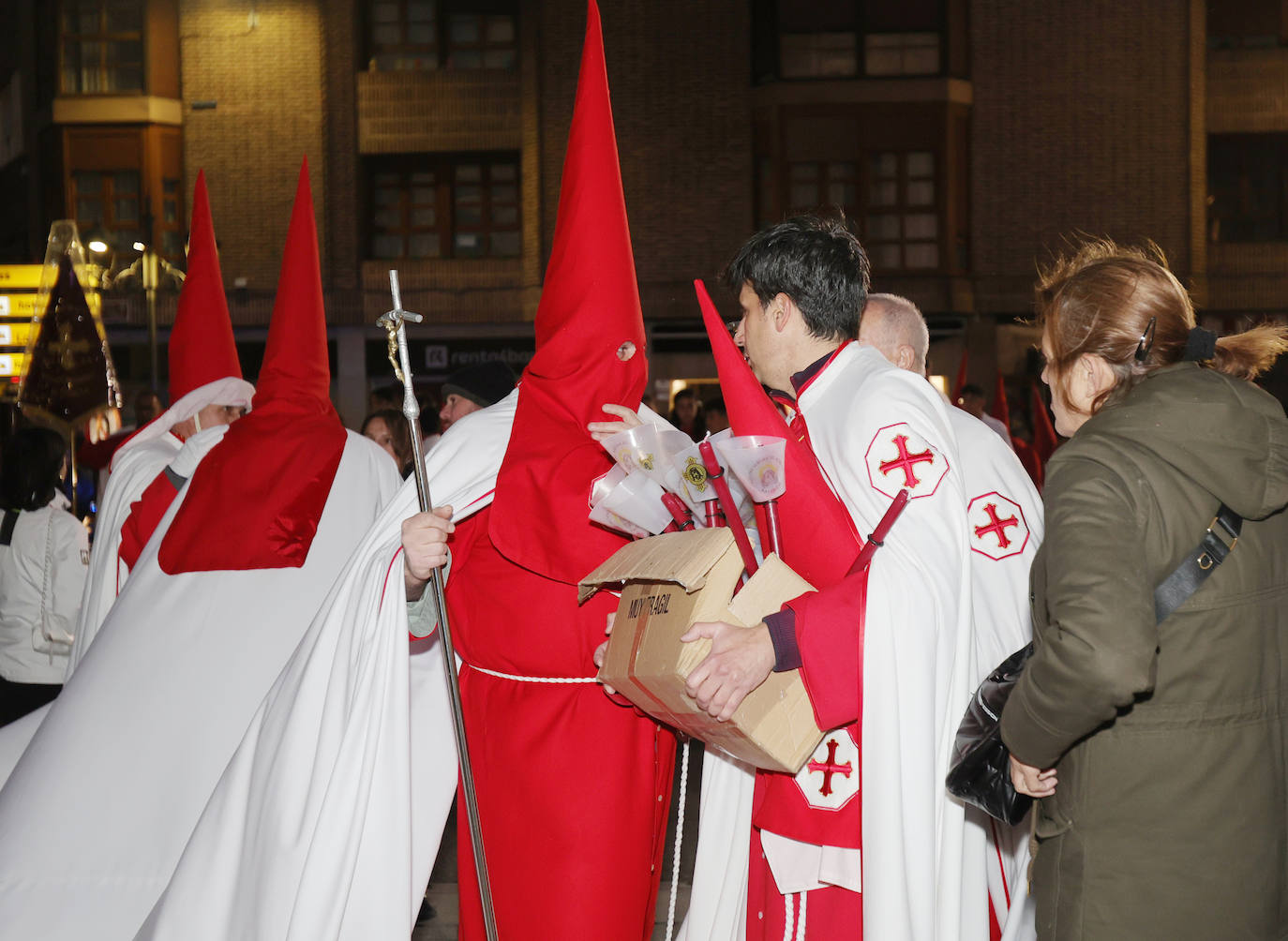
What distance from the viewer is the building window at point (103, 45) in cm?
2247

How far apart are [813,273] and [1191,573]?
3.50ft

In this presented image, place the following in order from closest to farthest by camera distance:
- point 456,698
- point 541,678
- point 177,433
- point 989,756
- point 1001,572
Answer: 1. point 989,756
2. point 456,698
3. point 1001,572
4. point 541,678
5. point 177,433

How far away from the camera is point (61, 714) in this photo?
4508 millimetres

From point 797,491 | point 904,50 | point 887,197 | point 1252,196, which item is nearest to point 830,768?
point 797,491

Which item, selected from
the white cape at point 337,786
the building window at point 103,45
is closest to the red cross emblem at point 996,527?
the white cape at point 337,786

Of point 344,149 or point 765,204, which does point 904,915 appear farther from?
point 344,149

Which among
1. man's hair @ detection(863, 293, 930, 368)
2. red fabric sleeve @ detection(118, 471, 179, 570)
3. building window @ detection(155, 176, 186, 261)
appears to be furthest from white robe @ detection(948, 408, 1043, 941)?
building window @ detection(155, 176, 186, 261)

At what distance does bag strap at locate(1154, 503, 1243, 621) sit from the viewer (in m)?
2.11

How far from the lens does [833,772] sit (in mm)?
2732

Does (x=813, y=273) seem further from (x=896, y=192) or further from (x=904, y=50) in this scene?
(x=904, y=50)

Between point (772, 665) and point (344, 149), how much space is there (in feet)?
70.3

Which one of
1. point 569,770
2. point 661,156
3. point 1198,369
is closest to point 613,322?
point 569,770

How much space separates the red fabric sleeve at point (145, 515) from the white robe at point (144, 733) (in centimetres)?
44

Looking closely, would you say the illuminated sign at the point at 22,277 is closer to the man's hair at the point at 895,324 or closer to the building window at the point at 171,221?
the building window at the point at 171,221
